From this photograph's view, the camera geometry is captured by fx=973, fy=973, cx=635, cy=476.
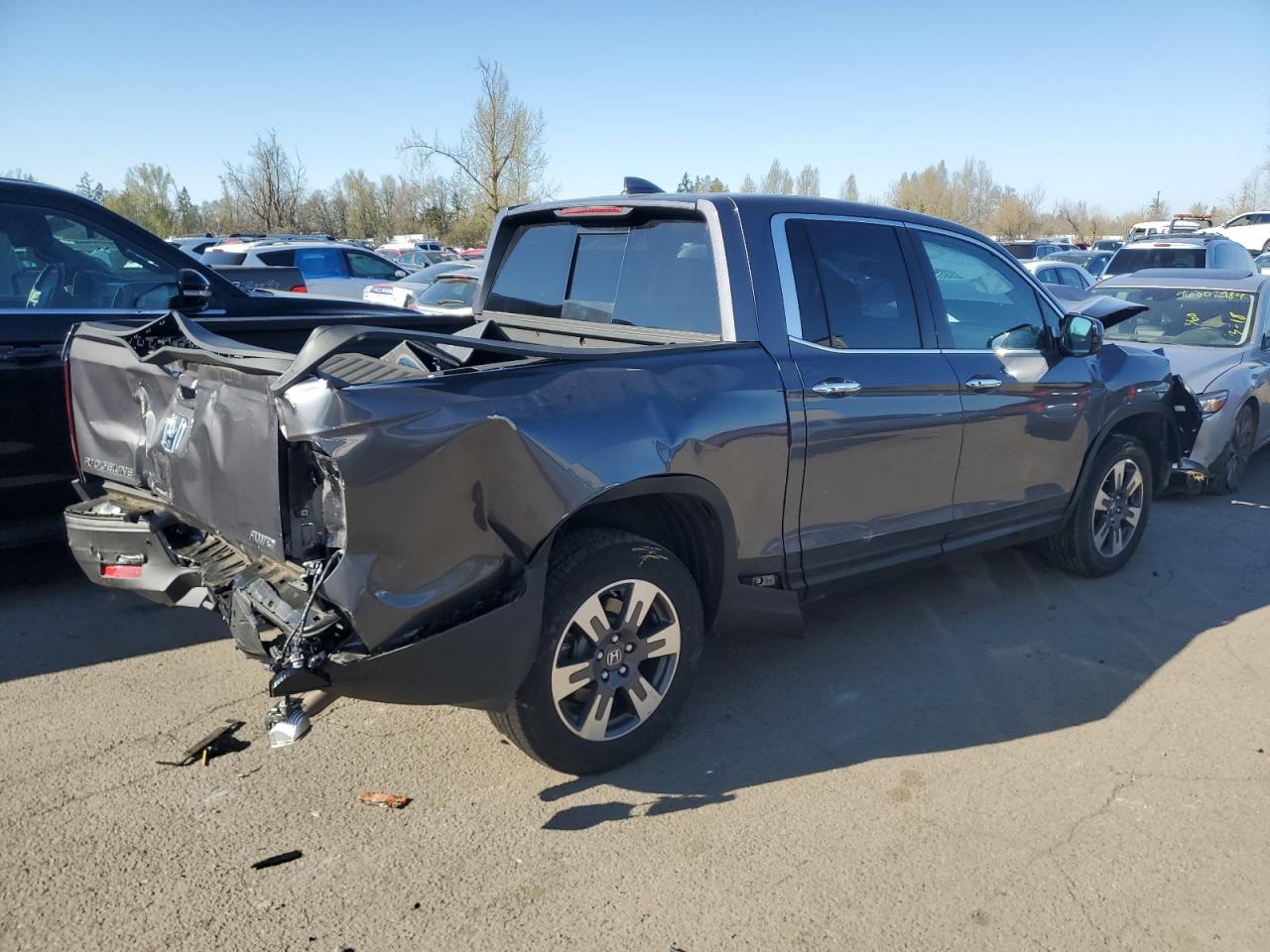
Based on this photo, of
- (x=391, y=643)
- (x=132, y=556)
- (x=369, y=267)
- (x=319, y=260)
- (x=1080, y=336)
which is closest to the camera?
(x=391, y=643)

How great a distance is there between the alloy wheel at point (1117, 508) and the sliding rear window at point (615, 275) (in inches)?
116

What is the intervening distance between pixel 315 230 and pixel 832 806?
51.1 metres

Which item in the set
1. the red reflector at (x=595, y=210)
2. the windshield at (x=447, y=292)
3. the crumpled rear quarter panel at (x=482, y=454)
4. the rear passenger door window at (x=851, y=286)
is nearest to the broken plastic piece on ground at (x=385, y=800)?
the crumpled rear quarter panel at (x=482, y=454)

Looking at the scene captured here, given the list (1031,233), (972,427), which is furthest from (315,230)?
(972,427)

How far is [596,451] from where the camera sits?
10.3 feet

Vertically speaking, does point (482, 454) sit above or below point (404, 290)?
above

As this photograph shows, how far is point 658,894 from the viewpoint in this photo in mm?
2865

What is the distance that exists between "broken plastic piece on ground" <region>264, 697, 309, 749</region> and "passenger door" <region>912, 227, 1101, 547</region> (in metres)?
3.12

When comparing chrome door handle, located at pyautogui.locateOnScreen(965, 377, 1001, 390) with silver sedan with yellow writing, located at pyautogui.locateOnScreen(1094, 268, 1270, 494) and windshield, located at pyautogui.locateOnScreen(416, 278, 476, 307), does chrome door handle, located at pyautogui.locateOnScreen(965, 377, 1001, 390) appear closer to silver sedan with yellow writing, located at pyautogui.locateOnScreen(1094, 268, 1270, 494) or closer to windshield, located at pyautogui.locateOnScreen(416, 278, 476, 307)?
silver sedan with yellow writing, located at pyautogui.locateOnScreen(1094, 268, 1270, 494)

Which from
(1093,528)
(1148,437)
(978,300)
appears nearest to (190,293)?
(978,300)

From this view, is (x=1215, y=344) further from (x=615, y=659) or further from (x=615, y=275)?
(x=615, y=659)

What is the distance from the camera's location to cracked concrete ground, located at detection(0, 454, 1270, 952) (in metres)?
2.76

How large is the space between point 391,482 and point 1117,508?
4.60 meters

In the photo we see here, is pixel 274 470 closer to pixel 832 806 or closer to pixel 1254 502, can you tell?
pixel 832 806
